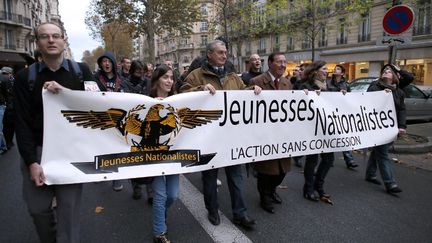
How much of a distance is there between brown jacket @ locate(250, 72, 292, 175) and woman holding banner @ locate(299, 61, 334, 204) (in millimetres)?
374

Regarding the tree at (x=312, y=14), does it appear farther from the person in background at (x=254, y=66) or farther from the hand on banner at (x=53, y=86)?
the hand on banner at (x=53, y=86)

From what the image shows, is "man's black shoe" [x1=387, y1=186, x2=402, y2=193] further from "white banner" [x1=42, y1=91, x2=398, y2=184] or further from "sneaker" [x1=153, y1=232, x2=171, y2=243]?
"sneaker" [x1=153, y1=232, x2=171, y2=243]

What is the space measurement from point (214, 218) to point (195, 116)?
3.95ft

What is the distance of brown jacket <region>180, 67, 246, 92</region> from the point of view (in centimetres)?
367

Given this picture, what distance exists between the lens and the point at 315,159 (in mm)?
4441

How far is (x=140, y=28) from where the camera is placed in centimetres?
3212

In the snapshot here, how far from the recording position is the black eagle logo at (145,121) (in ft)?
9.80

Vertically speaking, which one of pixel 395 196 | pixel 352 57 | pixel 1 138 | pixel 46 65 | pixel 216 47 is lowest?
pixel 395 196

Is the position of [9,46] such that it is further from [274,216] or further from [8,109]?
[274,216]

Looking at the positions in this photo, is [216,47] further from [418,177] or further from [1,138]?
[1,138]

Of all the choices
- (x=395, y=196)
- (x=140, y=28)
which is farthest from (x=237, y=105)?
(x=140, y=28)

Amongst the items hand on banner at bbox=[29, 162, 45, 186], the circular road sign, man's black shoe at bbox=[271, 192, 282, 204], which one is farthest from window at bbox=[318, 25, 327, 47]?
hand on banner at bbox=[29, 162, 45, 186]

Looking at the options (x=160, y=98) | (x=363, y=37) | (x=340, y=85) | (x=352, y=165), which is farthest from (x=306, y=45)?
(x=160, y=98)

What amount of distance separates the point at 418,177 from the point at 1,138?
8.26 metres
